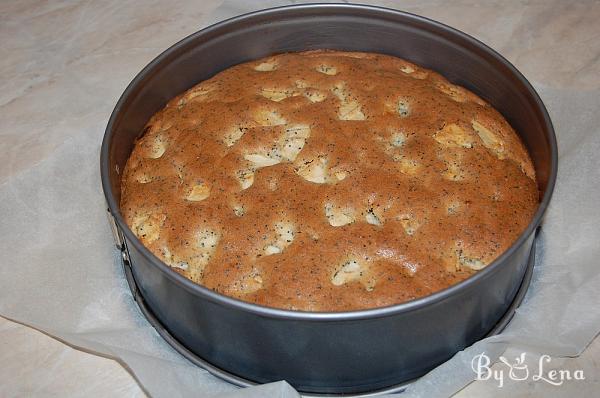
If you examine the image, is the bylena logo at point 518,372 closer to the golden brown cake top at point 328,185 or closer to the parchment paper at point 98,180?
the parchment paper at point 98,180

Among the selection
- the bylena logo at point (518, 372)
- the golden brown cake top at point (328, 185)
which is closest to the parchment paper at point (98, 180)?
the bylena logo at point (518, 372)

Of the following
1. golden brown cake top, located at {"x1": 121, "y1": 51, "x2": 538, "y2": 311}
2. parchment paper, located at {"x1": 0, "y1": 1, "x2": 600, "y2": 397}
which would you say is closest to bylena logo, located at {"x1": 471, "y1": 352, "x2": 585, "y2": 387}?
parchment paper, located at {"x1": 0, "y1": 1, "x2": 600, "y2": 397}

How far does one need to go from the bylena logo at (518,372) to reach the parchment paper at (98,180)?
0.08 feet

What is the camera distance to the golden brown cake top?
59.5 inches

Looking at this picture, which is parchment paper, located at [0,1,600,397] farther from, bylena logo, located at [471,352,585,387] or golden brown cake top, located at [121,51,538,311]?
golden brown cake top, located at [121,51,538,311]

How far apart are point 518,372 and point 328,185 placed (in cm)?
58

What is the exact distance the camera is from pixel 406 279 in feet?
4.87

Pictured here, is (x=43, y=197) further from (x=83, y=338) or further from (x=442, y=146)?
(x=442, y=146)

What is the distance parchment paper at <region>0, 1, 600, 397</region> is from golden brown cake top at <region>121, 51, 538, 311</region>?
0.19 metres

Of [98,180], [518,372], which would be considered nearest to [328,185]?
[518,372]

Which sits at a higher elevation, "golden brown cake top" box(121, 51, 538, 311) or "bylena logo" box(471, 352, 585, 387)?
"golden brown cake top" box(121, 51, 538, 311)

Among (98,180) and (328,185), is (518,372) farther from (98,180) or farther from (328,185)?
(98,180)

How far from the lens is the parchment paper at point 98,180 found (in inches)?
62.7

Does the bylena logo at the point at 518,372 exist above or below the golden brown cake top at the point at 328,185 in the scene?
below
